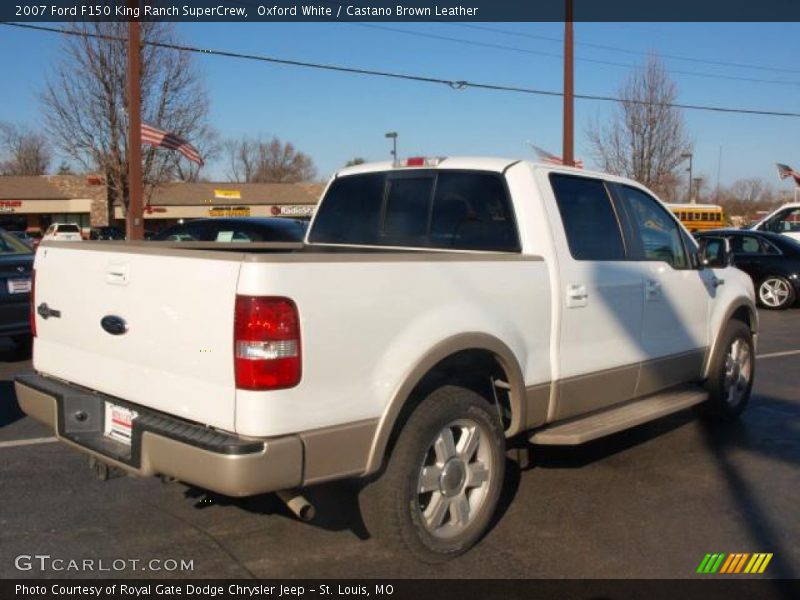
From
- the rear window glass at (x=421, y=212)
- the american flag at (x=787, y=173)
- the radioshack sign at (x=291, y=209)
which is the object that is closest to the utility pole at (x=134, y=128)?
the rear window glass at (x=421, y=212)

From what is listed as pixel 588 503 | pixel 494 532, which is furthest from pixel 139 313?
pixel 588 503

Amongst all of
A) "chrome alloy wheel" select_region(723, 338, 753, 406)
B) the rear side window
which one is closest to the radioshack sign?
"chrome alloy wheel" select_region(723, 338, 753, 406)

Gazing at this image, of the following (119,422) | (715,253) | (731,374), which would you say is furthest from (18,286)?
(731,374)

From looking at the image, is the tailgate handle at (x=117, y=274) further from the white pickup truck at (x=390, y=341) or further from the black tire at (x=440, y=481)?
the black tire at (x=440, y=481)

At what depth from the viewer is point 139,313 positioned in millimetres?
3355

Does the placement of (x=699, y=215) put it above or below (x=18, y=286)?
above

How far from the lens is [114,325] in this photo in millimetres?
3486

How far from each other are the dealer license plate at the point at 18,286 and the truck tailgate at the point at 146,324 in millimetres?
4339

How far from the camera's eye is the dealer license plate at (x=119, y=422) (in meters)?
3.41

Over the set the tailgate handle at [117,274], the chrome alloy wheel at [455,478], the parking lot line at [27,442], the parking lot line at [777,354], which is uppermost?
the tailgate handle at [117,274]

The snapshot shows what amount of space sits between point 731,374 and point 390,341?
12.9 feet

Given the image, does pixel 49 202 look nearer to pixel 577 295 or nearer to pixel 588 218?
pixel 588 218

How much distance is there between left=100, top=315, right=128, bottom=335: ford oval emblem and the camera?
3.44 metres

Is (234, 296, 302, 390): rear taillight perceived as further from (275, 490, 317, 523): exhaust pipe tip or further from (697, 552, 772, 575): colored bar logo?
(697, 552, 772, 575): colored bar logo
